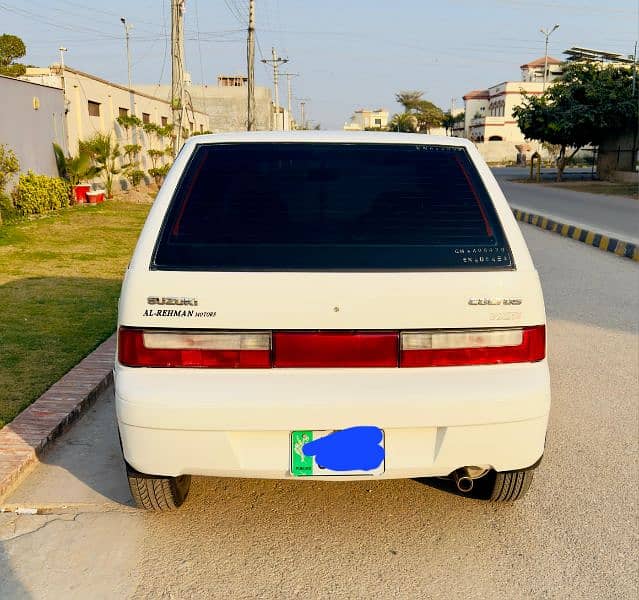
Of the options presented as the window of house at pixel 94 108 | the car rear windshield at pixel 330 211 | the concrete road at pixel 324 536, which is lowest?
the concrete road at pixel 324 536

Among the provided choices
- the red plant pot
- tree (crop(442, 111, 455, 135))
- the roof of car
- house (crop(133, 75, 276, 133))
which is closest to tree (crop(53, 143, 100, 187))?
the red plant pot

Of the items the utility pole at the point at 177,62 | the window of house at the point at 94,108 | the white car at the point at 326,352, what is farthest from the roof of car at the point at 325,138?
the utility pole at the point at 177,62

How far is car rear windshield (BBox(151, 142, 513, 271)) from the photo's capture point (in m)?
2.64

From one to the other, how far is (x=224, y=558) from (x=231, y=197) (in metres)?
1.46

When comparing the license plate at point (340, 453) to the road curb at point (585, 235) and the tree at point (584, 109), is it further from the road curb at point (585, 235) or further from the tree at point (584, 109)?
the tree at point (584, 109)

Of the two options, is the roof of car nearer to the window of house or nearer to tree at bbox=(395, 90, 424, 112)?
the window of house

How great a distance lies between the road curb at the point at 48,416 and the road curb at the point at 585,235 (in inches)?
349

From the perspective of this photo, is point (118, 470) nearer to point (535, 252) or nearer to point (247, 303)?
point (247, 303)

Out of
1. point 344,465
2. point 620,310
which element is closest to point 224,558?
point 344,465

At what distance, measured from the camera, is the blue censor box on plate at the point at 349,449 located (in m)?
2.56

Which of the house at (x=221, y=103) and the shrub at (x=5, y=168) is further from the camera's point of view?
the house at (x=221, y=103)

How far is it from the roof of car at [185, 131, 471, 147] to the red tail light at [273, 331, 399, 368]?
3.27 ft

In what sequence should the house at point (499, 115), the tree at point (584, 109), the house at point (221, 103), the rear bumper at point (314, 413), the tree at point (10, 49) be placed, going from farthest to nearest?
1. the house at point (499, 115)
2. the house at point (221, 103)
3. the tree at point (10, 49)
4. the tree at point (584, 109)
5. the rear bumper at point (314, 413)

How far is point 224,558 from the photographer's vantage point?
277 cm
